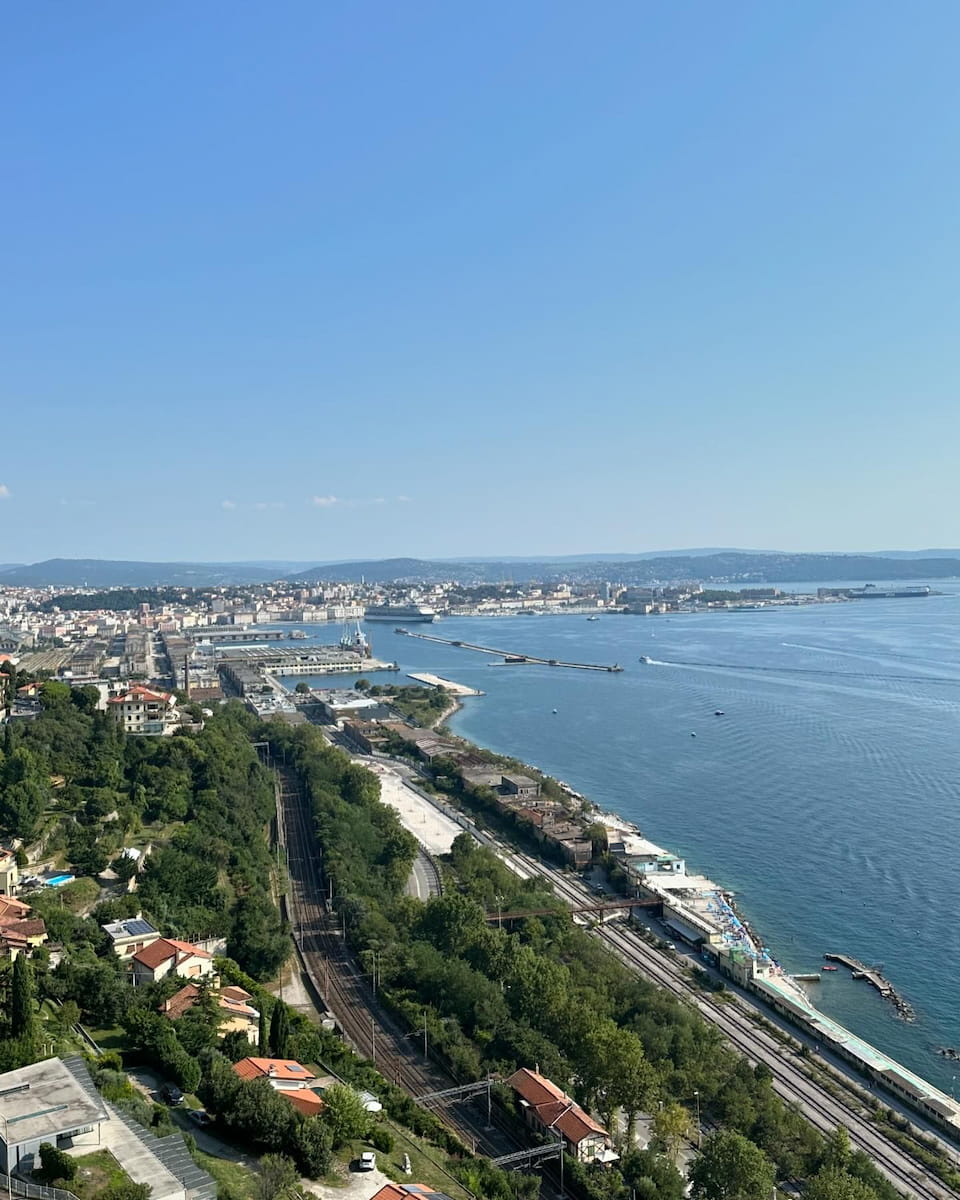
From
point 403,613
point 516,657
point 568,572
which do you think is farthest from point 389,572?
point 516,657

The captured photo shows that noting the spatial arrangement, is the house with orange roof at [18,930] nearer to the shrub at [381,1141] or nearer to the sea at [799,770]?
the shrub at [381,1141]

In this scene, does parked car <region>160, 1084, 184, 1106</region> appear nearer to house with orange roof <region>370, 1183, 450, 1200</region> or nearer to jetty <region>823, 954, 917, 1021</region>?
house with orange roof <region>370, 1183, 450, 1200</region>

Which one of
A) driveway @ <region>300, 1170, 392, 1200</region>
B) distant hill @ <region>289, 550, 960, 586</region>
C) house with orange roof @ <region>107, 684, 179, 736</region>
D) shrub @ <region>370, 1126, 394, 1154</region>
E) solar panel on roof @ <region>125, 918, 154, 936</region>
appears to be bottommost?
shrub @ <region>370, 1126, 394, 1154</region>

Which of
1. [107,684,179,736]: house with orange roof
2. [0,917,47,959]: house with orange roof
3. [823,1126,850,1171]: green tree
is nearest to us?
[823,1126,850,1171]: green tree

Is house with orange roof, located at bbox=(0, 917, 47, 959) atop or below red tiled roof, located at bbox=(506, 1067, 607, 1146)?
atop

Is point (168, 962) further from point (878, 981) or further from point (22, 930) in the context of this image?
point (878, 981)

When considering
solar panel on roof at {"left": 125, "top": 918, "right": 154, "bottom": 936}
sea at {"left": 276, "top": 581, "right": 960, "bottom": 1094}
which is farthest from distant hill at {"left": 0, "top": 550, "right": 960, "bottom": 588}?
solar panel on roof at {"left": 125, "top": 918, "right": 154, "bottom": 936}

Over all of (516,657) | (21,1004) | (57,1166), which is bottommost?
(516,657)
